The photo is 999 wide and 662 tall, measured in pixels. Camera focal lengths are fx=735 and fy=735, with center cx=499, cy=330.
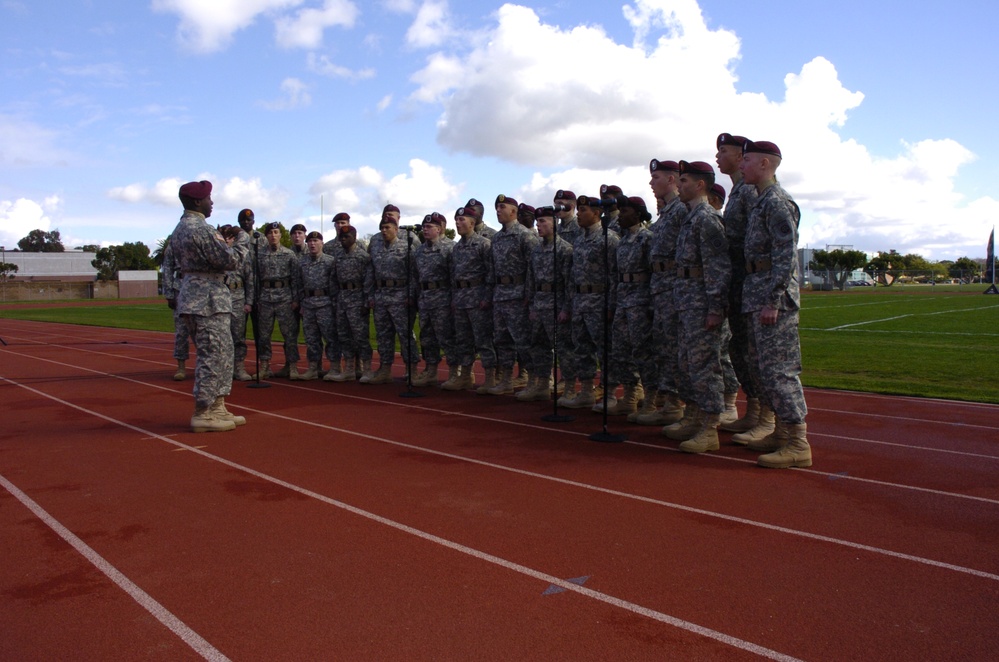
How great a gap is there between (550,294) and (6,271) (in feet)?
302

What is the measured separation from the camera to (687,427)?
6574 mm

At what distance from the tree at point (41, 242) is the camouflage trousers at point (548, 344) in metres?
132

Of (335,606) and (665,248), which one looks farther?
(665,248)

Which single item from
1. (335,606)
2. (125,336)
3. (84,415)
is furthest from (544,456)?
(125,336)

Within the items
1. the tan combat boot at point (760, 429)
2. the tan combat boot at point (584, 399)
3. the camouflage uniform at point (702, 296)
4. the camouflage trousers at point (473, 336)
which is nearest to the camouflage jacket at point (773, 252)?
the camouflage uniform at point (702, 296)

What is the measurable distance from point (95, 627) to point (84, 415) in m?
5.66

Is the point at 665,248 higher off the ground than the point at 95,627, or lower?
higher

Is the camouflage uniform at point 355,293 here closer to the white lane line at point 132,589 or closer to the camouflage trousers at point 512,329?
the camouflage trousers at point 512,329

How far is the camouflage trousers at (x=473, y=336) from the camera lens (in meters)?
9.40

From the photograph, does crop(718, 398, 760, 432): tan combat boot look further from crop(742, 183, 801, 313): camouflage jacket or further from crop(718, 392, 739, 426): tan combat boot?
crop(742, 183, 801, 313): camouflage jacket

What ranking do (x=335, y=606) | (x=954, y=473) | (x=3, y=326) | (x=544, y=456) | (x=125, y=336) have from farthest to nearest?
(x=3, y=326)
(x=125, y=336)
(x=544, y=456)
(x=954, y=473)
(x=335, y=606)

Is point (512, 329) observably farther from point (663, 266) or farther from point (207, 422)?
point (207, 422)

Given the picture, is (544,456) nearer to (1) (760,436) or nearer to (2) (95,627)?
(1) (760,436)

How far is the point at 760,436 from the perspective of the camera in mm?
6395
